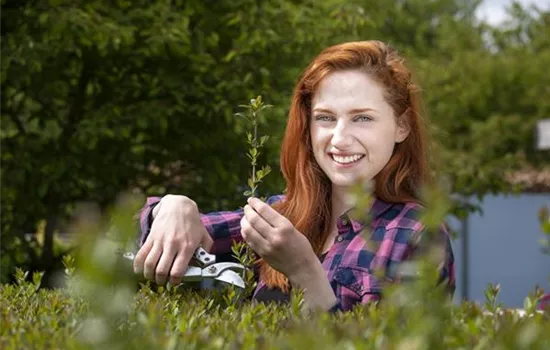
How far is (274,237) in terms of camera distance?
224 centimetres

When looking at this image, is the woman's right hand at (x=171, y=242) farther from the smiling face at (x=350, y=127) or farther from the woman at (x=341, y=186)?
the smiling face at (x=350, y=127)

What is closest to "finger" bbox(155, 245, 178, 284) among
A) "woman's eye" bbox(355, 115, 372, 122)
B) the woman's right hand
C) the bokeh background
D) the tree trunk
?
the woman's right hand

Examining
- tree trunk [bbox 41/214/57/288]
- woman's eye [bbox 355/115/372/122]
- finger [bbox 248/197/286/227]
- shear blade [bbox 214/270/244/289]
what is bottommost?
tree trunk [bbox 41/214/57/288]

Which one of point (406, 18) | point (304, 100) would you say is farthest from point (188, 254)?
point (406, 18)

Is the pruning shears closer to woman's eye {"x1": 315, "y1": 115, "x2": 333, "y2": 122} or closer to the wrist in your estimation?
the wrist

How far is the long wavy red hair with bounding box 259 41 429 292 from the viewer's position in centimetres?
290

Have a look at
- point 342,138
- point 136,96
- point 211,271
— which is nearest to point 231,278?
point 211,271

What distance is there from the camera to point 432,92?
2256 centimetres

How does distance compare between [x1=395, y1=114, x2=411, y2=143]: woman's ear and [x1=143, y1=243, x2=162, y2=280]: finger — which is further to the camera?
[x1=395, y1=114, x2=411, y2=143]: woman's ear

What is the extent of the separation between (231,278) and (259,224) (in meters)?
0.24

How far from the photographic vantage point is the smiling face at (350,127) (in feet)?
9.16

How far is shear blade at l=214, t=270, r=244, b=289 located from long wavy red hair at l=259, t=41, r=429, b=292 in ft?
1.21

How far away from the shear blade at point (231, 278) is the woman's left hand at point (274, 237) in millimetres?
145

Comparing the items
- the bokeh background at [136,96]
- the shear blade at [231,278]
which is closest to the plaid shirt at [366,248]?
the shear blade at [231,278]
